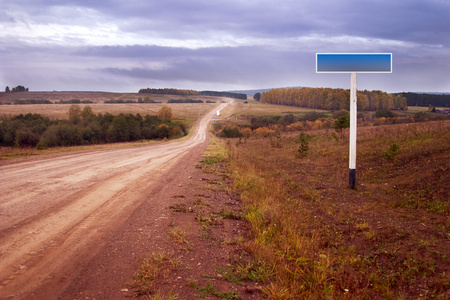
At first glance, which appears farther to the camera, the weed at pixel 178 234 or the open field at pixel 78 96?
the open field at pixel 78 96

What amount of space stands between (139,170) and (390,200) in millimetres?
8681

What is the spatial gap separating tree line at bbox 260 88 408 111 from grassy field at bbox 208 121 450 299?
58.4 metres

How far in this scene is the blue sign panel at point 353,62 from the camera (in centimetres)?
924

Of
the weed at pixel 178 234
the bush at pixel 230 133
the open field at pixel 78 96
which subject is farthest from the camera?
the open field at pixel 78 96

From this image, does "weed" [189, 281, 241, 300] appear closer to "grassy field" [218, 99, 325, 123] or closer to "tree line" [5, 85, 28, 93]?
"grassy field" [218, 99, 325, 123]

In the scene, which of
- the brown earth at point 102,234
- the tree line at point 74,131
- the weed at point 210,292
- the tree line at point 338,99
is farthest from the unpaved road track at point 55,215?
the tree line at point 338,99

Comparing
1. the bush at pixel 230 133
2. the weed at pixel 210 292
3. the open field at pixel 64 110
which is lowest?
the bush at pixel 230 133

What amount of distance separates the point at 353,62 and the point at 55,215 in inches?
335

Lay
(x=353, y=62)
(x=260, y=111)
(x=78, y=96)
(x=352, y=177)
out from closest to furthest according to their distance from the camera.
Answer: (x=353, y=62), (x=352, y=177), (x=260, y=111), (x=78, y=96)

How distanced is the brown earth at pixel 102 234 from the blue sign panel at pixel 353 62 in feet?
15.2

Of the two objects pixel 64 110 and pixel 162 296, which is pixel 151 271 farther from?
pixel 64 110

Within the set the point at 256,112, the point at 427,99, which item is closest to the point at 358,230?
the point at 427,99

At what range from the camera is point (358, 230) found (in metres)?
7.49

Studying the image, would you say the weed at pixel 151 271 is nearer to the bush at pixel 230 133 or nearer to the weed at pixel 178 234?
the weed at pixel 178 234
